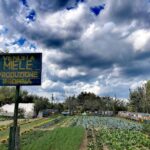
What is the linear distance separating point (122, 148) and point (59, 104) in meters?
125

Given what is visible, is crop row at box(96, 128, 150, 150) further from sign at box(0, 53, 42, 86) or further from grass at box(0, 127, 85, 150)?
sign at box(0, 53, 42, 86)

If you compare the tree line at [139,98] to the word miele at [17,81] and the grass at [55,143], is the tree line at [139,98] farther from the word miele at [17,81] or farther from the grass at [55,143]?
the word miele at [17,81]

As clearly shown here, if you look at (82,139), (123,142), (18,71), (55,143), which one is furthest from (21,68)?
(82,139)

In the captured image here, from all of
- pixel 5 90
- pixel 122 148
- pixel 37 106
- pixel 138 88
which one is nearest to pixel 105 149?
pixel 122 148

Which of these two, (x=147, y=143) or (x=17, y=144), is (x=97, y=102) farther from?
(x=17, y=144)

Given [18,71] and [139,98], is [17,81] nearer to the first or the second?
[18,71]

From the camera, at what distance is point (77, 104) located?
139375mm

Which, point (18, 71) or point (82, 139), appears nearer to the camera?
point (18, 71)

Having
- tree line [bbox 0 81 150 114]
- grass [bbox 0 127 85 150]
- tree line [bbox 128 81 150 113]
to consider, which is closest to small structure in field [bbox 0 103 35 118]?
tree line [bbox 0 81 150 114]

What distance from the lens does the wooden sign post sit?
40.6 feet

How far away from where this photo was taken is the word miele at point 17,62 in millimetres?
12602

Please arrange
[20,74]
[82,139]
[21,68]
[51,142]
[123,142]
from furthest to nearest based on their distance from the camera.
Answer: [82,139] → [123,142] → [51,142] → [20,74] → [21,68]

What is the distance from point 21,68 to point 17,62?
297 millimetres

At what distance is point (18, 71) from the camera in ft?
42.0
